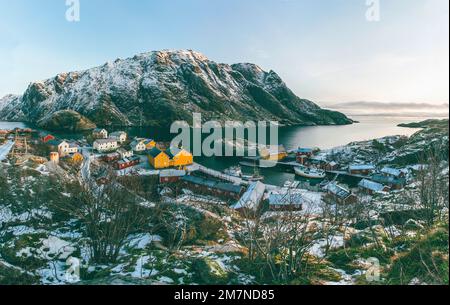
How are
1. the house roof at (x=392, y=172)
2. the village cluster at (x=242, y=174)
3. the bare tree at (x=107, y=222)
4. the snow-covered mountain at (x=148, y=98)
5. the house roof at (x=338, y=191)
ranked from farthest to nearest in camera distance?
the snow-covered mountain at (x=148, y=98)
the house roof at (x=392, y=172)
the house roof at (x=338, y=191)
the village cluster at (x=242, y=174)
the bare tree at (x=107, y=222)

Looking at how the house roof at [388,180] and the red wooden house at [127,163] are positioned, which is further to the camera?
the red wooden house at [127,163]

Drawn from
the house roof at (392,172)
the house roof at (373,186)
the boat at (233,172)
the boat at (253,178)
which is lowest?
the house roof at (373,186)

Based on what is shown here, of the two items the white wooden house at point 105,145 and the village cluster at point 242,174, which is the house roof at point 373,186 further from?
the white wooden house at point 105,145

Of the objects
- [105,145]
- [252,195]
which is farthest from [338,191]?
[105,145]

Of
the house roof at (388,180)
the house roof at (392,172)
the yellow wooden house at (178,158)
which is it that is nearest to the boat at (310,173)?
the house roof at (388,180)

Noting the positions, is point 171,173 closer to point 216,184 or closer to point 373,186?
point 216,184
